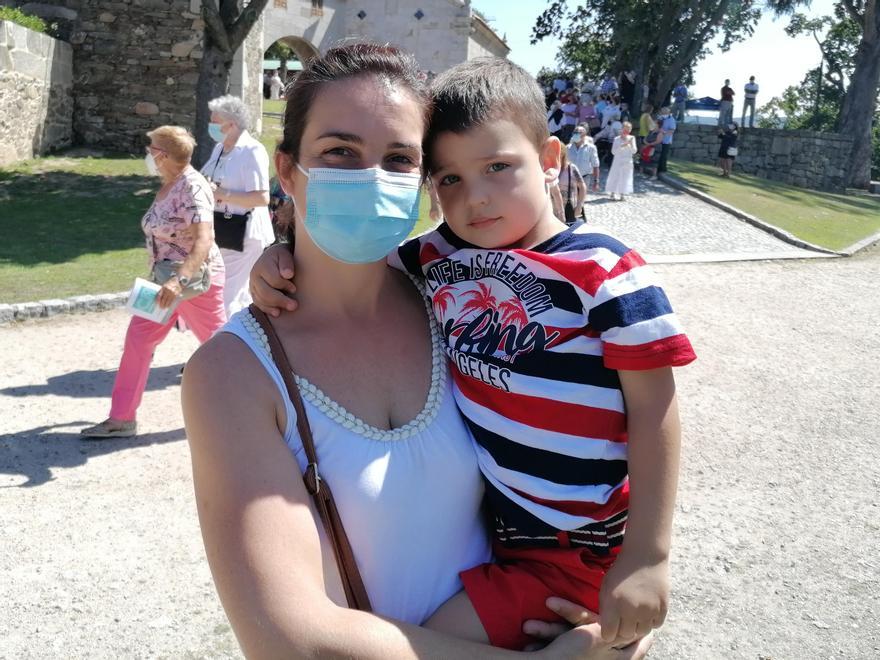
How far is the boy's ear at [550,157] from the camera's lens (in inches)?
79.0

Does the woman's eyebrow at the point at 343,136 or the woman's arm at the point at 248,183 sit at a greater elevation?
the woman's eyebrow at the point at 343,136

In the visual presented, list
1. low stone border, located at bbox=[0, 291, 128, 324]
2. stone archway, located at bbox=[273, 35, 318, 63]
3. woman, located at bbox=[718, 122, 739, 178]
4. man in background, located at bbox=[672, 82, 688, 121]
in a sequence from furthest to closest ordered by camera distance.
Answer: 1. man in background, located at bbox=[672, 82, 688, 121]
2. stone archway, located at bbox=[273, 35, 318, 63]
3. woman, located at bbox=[718, 122, 739, 178]
4. low stone border, located at bbox=[0, 291, 128, 324]

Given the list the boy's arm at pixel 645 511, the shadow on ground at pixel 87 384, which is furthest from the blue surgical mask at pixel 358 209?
the shadow on ground at pixel 87 384

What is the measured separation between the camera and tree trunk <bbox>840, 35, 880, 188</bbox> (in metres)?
29.5

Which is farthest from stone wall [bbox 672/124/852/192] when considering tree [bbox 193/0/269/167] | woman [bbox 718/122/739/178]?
tree [bbox 193/0/269/167]

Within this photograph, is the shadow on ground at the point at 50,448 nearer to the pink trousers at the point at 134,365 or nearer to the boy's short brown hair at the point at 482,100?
the pink trousers at the point at 134,365

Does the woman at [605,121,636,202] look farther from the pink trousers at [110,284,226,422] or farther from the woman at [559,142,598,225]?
the pink trousers at [110,284,226,422]

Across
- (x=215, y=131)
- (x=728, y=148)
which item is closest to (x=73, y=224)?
(x=215, y=131)

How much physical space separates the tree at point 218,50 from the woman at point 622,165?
326 inches

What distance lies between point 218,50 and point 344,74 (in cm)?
1315

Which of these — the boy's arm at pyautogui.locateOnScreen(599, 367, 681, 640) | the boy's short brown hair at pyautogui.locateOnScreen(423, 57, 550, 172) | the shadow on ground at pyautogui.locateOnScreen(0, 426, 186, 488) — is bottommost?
the shadow on ground at pyautogui.locateOnScreen(0, 426, 186, 488)

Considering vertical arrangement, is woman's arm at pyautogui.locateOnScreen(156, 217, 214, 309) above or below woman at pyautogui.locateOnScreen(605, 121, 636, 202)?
below

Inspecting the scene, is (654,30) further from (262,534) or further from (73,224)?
(262,534)

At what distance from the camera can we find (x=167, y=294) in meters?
5.23
